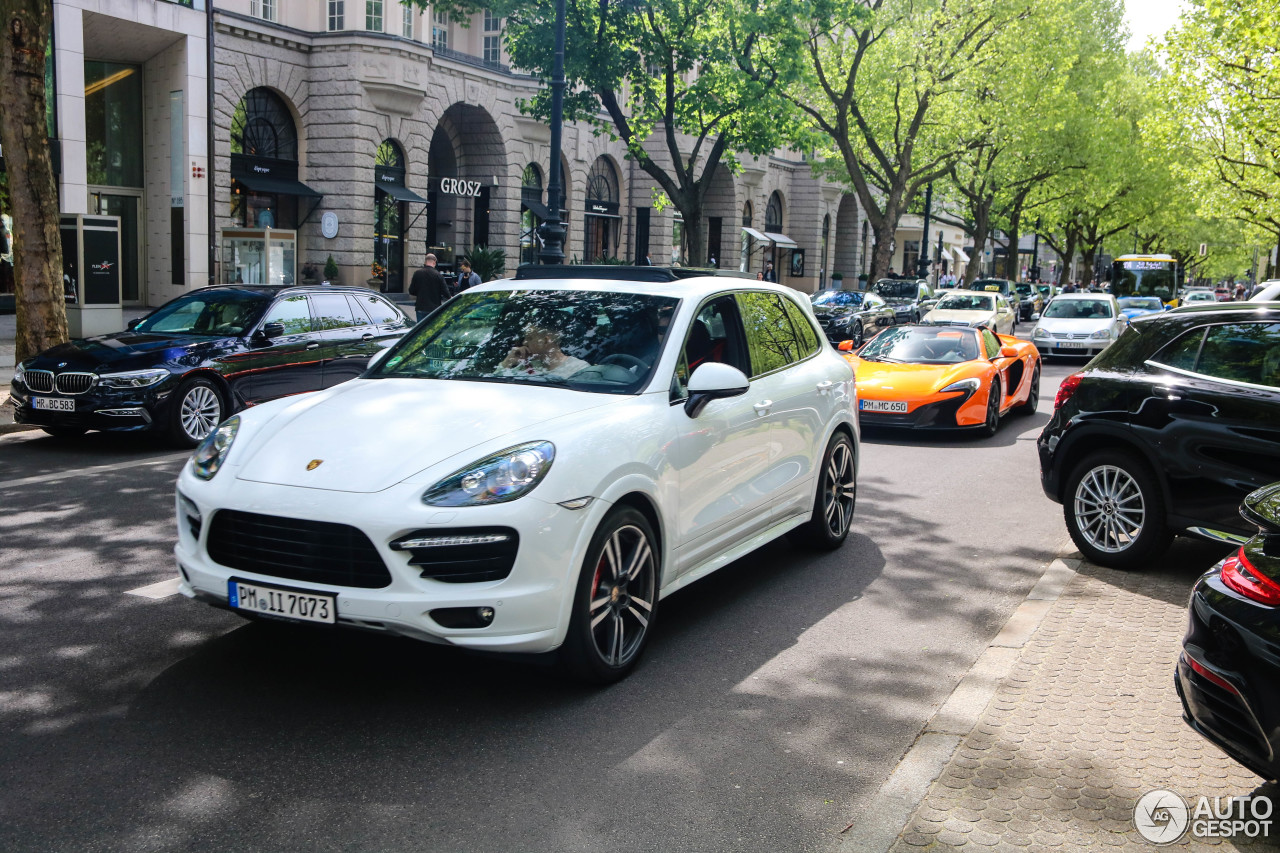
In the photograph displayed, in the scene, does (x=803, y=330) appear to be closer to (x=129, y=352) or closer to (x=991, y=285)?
(x=129, y=352)

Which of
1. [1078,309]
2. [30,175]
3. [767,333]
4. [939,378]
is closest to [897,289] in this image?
[1078,309]

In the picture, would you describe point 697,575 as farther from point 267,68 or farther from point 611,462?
point 267,68

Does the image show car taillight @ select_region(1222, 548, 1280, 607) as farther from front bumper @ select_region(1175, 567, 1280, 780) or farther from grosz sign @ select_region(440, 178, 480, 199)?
grosz sign @ select_region(440, 178, 480, 199)

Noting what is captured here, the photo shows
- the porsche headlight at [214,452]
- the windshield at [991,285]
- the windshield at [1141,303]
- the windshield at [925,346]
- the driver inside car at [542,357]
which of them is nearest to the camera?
the porsche headlight at [214,452]

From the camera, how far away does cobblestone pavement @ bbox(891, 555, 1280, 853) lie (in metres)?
3.58

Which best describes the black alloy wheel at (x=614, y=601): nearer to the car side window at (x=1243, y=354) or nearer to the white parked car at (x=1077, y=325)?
the car side window at (x=1243, y=354)

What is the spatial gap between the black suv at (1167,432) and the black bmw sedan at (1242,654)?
2.97 metres

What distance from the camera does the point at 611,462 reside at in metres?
4.66

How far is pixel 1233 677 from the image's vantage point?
3389mm

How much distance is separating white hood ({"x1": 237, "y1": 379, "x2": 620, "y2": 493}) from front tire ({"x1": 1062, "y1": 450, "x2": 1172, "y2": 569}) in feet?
11.6

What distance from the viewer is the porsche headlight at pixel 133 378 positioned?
10.6 meters

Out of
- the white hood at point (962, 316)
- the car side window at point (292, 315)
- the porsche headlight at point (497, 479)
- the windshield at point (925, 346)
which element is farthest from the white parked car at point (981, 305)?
the porsche headlight at point (497, 479)

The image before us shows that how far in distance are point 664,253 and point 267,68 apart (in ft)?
60.9

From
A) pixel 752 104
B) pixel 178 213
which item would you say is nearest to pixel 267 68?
pixel 178 213
